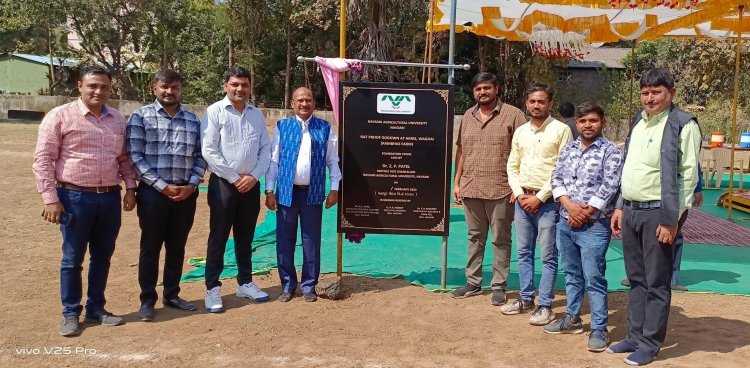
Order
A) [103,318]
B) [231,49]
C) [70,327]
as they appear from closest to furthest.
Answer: [70,327]
[103,318]
[231,49]

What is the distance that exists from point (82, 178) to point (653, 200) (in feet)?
12.0

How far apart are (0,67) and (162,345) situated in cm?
3303

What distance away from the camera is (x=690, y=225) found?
8.30m

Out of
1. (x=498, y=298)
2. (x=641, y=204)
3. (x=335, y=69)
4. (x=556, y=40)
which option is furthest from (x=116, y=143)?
(x=556, y=40)

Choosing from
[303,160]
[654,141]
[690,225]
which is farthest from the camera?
[690,225]

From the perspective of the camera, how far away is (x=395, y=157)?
5.27 m

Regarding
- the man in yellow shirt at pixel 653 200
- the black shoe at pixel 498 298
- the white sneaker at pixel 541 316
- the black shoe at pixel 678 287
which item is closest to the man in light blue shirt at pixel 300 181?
the black shoe at pixel 498 298

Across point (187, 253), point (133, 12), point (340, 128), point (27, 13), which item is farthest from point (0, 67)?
point (340, 128)

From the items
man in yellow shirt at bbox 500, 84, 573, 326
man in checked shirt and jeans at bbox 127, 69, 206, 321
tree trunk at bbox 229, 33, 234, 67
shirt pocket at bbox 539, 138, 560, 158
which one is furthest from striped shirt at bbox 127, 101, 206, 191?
tree trunk at bbox 229, 33, 234, 67

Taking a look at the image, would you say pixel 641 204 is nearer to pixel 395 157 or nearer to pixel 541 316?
pixel 541 316

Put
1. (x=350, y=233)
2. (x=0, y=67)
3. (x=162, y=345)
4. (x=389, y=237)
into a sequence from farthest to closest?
(x=0, y=67)
(x=389, y=237)
(x=350, y=233)
(x=162, y=345)

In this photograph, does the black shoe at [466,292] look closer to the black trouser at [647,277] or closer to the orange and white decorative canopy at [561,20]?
the black trouser at [647,277]

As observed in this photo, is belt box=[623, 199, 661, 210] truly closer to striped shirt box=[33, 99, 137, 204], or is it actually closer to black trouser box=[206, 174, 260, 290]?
black trouser box=[206, 174, 260, 290]

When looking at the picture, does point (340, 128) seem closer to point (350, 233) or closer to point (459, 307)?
point (350, 233)
